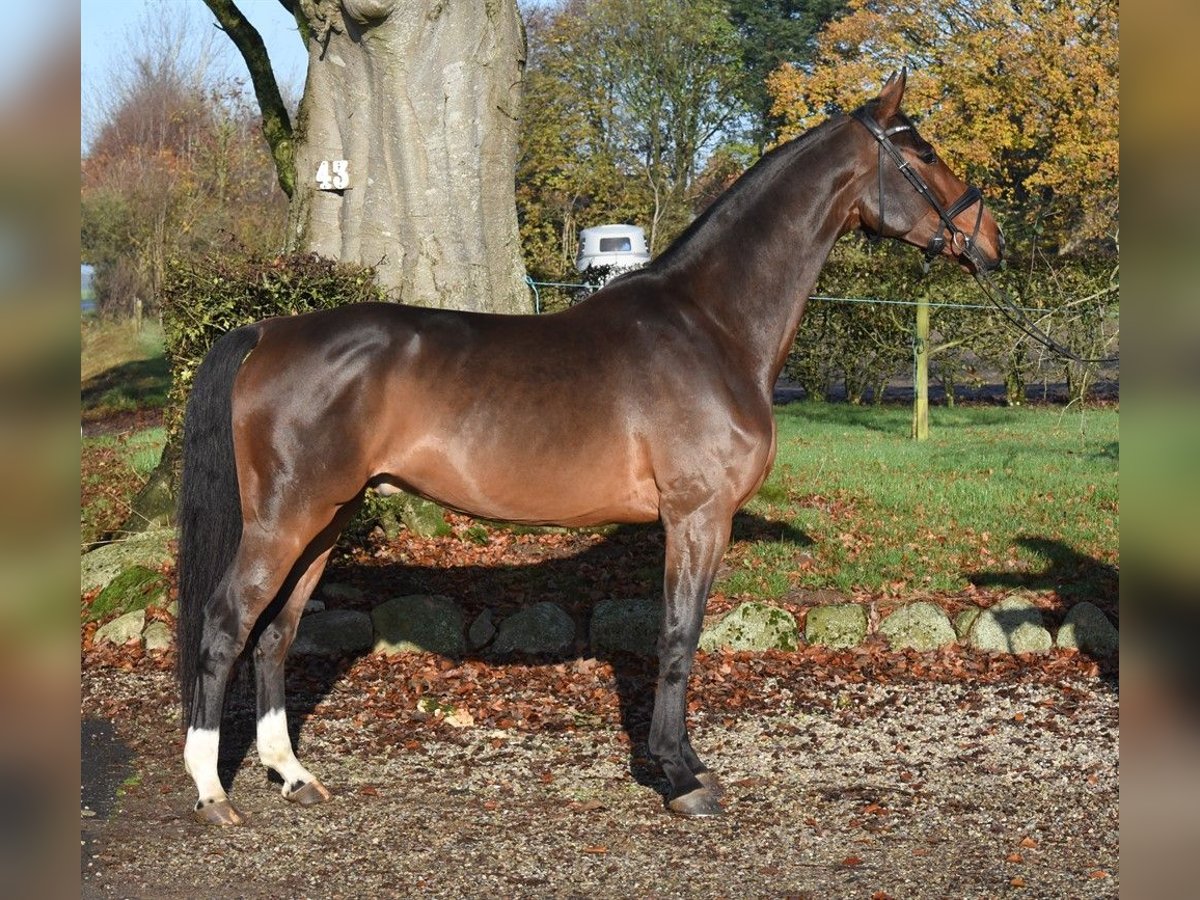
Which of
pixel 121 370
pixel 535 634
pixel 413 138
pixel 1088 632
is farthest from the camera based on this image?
pixel 121 370

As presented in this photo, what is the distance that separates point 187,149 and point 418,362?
28.2 metres

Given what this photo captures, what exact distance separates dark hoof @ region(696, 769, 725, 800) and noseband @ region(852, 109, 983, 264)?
2.39m

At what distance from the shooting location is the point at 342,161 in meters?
8.91

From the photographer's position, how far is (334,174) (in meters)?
8.91

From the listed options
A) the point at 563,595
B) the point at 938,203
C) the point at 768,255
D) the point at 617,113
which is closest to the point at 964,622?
the point at 563,595

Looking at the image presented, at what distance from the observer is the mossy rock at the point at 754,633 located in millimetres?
7004

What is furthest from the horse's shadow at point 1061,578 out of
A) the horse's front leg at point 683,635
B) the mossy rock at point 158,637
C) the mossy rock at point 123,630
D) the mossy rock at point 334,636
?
the mossy rock at point 123,630

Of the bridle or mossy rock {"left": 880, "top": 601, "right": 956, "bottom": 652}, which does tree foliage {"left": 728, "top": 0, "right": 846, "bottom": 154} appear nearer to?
mossy rock {"left": 880, "top": 601, "right": 956, "bottom": 652}

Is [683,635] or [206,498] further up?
[206,498]

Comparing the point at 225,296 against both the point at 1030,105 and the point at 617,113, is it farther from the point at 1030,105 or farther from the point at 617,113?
the point at 617,113

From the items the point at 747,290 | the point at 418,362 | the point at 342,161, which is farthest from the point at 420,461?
the point at 342,161

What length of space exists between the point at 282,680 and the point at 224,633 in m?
0.51

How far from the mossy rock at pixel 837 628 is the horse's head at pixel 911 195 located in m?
2.56
